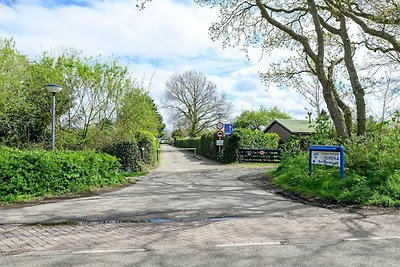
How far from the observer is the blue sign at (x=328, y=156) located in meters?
10.6

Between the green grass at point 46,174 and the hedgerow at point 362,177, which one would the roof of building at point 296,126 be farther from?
the green grass at point 46,174

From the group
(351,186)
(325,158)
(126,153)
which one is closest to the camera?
(351,186)

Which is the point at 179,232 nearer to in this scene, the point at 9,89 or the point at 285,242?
the point at 285,242

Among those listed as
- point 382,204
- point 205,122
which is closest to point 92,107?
point 382,204

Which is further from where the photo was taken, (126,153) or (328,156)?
(126,153)

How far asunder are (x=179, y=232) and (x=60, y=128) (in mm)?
15084

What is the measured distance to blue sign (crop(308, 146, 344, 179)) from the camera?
10.6 meters

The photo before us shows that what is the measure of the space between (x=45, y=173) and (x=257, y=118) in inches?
→ 2250

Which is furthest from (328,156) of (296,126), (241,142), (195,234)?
(296,126)

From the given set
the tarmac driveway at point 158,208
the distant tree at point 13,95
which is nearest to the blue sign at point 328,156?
the tarmac driveway at point 158,208

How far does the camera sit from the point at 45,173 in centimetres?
1093

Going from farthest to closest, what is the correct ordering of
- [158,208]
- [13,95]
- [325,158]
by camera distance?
[13,95] → [325,158] → [158,208]

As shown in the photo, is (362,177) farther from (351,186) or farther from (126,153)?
(126,153)

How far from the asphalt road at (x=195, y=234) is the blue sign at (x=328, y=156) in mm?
2636
